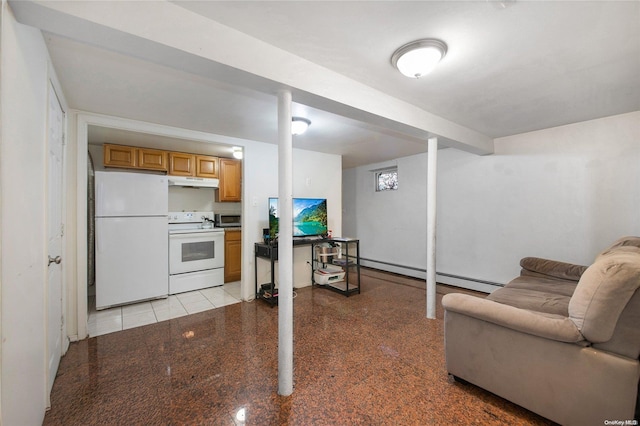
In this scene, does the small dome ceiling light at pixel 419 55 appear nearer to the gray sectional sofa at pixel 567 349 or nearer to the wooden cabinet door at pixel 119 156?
the gray sectional sofa at pixel 567 349

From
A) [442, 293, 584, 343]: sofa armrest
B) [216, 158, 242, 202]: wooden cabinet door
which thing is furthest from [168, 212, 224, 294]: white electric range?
[442, 293, 584, 343]: sofa armrest

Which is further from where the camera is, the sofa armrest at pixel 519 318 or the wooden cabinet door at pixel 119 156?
the wooden cabinet door at pixel 119 156

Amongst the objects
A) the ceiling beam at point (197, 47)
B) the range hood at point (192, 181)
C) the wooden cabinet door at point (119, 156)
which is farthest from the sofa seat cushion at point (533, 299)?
Answer: the wooden cabinet door at point (119, 156)

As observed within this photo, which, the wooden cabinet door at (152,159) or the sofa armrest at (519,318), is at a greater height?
the wooden cabinet door at (152,159)

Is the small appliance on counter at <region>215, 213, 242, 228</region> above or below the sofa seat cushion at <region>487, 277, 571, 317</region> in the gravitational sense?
above

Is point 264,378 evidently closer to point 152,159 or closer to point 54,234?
point 54,234

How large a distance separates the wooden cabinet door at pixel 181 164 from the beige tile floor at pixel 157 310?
72.1 inches

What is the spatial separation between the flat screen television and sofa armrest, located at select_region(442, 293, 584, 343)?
93.3 inches

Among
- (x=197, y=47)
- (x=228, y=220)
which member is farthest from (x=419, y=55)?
(x=228, y=220)

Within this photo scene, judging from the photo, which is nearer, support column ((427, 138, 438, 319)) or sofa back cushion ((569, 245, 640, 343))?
sofa back cushion ((569, 245, 640, 343))

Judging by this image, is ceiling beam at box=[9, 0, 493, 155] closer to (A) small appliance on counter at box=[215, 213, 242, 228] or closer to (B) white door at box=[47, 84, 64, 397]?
(B) white door at box=[47, 84, 64, 397]

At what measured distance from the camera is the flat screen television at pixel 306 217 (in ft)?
11.8

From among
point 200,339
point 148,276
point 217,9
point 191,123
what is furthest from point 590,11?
point 148,276

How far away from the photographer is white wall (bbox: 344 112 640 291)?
2.77 metres
